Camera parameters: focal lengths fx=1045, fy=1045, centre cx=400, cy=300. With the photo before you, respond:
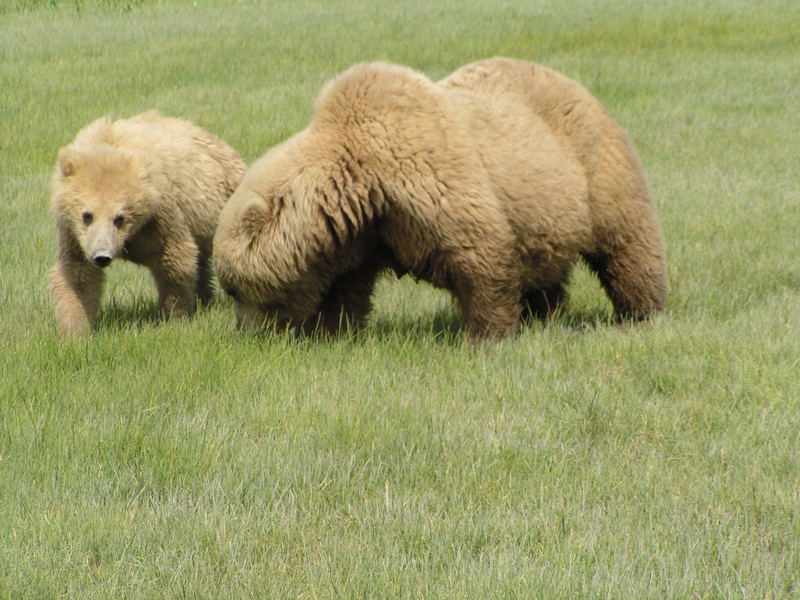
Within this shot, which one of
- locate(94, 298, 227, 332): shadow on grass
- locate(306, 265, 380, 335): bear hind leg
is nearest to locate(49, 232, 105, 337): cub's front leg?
locate(94, 298, 227, 332): shadow on grass

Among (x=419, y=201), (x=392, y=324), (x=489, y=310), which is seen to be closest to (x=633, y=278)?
(x=489, y=310)

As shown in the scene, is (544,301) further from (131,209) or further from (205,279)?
(131,209)

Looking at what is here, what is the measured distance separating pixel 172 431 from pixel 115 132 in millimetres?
3060

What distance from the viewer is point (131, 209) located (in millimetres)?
6801

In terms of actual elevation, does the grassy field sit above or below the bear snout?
below

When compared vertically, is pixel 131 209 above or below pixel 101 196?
below

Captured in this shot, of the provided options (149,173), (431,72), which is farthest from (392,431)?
(431,72)

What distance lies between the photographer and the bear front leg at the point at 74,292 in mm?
6832

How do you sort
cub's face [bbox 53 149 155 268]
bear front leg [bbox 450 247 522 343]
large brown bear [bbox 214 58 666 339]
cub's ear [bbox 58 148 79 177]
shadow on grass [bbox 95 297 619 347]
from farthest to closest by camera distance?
cub's ear [bbox 58 148 79 177], cub's face [bbox 53 149 155 268], shadow on grass [bbox 95 297 619 347], bear front leg [bbox 450 247 522 343], large brown bear [bbox 214 58 666 339]

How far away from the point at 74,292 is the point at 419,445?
10.3 feet

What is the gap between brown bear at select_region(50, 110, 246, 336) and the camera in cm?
667

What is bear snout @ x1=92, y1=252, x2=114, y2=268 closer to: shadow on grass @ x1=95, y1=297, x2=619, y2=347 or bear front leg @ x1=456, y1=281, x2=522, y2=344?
shadow on grass @ x1=95, y1=297, x2=619, y2=347

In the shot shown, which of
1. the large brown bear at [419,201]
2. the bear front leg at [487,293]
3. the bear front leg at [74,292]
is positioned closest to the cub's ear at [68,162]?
the bear front leg at [74,292]

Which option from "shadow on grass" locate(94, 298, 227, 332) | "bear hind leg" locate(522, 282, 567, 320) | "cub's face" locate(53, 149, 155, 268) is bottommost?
"shadow on grass" locate(94, 298, 227, 332)
